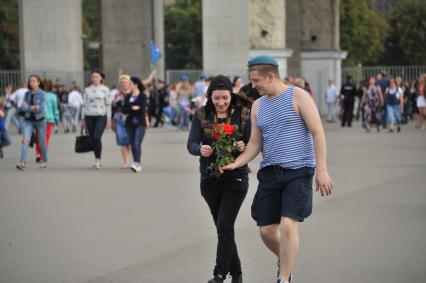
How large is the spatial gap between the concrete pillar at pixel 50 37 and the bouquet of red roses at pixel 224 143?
31.7m

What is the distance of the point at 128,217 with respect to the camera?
1241 cm

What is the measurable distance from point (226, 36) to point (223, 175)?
2947cm

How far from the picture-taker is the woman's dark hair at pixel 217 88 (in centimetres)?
837

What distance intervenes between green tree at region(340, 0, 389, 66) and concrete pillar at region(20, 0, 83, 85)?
57876 millimetres

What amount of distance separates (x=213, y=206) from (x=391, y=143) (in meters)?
18.6

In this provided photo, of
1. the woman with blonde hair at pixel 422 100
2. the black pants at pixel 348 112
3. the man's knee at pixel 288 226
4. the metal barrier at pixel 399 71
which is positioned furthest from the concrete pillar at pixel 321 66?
the man's knee at pixel 288 226

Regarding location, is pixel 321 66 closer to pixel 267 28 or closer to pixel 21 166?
pixel 267 28

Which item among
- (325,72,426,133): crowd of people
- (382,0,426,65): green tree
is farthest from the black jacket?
(382,0,426,65): green tree

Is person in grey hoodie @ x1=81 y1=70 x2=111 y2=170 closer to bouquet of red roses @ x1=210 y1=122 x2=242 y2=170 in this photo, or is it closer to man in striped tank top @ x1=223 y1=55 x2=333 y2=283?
bouquet of red roses @ x1=210 y1=122 x2=242 y2=170

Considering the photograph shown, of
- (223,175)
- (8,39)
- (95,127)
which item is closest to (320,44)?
(95,127)

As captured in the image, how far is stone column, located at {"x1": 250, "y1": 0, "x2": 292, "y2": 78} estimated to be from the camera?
127ft

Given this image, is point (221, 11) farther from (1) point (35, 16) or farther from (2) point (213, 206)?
(2) point (213, 206)

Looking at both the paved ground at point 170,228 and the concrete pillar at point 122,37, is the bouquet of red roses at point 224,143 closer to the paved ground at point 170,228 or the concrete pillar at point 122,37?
the paved ground at point 170,228

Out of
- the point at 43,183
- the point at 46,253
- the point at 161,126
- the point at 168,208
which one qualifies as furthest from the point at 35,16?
the point at 46,253
